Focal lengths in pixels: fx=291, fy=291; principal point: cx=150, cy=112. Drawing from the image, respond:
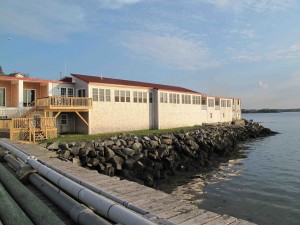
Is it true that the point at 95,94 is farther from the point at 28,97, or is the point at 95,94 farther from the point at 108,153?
the point at 108,153

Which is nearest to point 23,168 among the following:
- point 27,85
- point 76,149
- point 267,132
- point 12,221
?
point 12,221

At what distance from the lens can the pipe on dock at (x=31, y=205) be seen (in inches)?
165

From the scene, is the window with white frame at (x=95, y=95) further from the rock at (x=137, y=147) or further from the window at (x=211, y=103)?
the window at (x=211, y=103)

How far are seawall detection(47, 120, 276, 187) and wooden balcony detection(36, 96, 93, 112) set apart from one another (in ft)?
19.2

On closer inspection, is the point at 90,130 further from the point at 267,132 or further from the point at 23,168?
the point at 267,132

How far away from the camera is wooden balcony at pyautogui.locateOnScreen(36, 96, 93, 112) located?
23266mm

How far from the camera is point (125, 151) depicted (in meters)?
17.6

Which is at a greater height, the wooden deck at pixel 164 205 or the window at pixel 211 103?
the window at pixel 211 103

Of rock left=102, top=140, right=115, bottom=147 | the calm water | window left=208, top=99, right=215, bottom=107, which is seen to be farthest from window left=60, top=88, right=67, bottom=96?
window left=208, top=99, right=215, bottom=107

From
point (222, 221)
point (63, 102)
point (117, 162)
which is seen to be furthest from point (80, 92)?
point (222, 221)

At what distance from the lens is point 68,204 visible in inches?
200

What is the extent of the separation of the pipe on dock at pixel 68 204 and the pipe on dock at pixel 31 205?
1.26 feet

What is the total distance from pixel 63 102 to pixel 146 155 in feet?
32.2

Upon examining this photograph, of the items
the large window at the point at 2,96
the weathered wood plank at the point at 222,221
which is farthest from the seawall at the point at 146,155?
the large window at the point at 2,96
